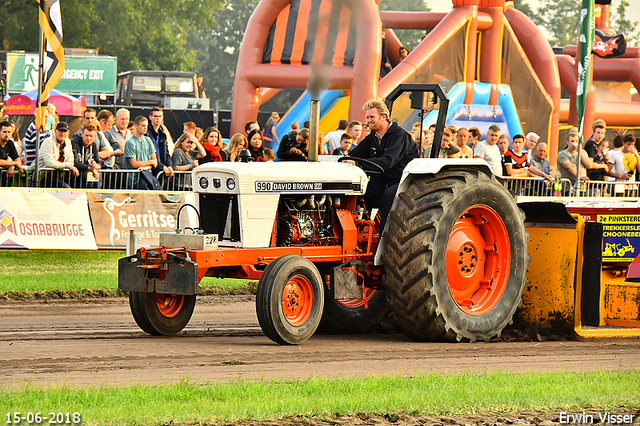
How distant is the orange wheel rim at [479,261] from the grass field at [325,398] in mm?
2118

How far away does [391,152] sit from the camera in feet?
26.1

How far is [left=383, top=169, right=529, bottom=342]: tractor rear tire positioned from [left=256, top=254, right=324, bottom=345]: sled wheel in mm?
701

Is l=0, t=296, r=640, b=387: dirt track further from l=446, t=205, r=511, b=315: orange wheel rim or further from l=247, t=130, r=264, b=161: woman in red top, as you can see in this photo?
l=247, t=130, r=264, b=161: woman in red top

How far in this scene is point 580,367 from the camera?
6586 millimetres

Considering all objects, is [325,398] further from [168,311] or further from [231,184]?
[168,311]

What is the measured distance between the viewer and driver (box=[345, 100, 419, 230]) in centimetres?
793

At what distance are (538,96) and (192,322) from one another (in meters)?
16.7

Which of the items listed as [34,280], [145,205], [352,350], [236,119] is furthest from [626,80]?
[352,350]

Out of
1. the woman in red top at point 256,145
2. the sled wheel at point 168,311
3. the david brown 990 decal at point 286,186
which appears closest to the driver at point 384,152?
the david brown 990 decal at point 286,186

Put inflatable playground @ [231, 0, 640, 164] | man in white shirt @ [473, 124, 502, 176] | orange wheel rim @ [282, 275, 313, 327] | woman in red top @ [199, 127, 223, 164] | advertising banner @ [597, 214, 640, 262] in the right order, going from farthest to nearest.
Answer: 1. inflatable playground @ [231, 0, 640, 164]
2. man in white shirt @ [473, 124, 502, 176]
3. woman in red top @ [199, 127, 223, 164]
4. advertising banner @ [597, 214, 640, 262]
5. orange wheel rim @ [282, 275, 313, 327]

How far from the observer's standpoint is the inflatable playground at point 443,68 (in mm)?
20188

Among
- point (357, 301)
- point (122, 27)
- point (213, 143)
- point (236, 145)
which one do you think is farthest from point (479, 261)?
point (122, 27)

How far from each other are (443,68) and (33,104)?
34.3 ft

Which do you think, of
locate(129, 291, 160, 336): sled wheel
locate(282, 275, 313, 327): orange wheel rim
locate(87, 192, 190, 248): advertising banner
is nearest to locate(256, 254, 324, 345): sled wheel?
locate(282, 275, 313, 327): orange wheel rim
